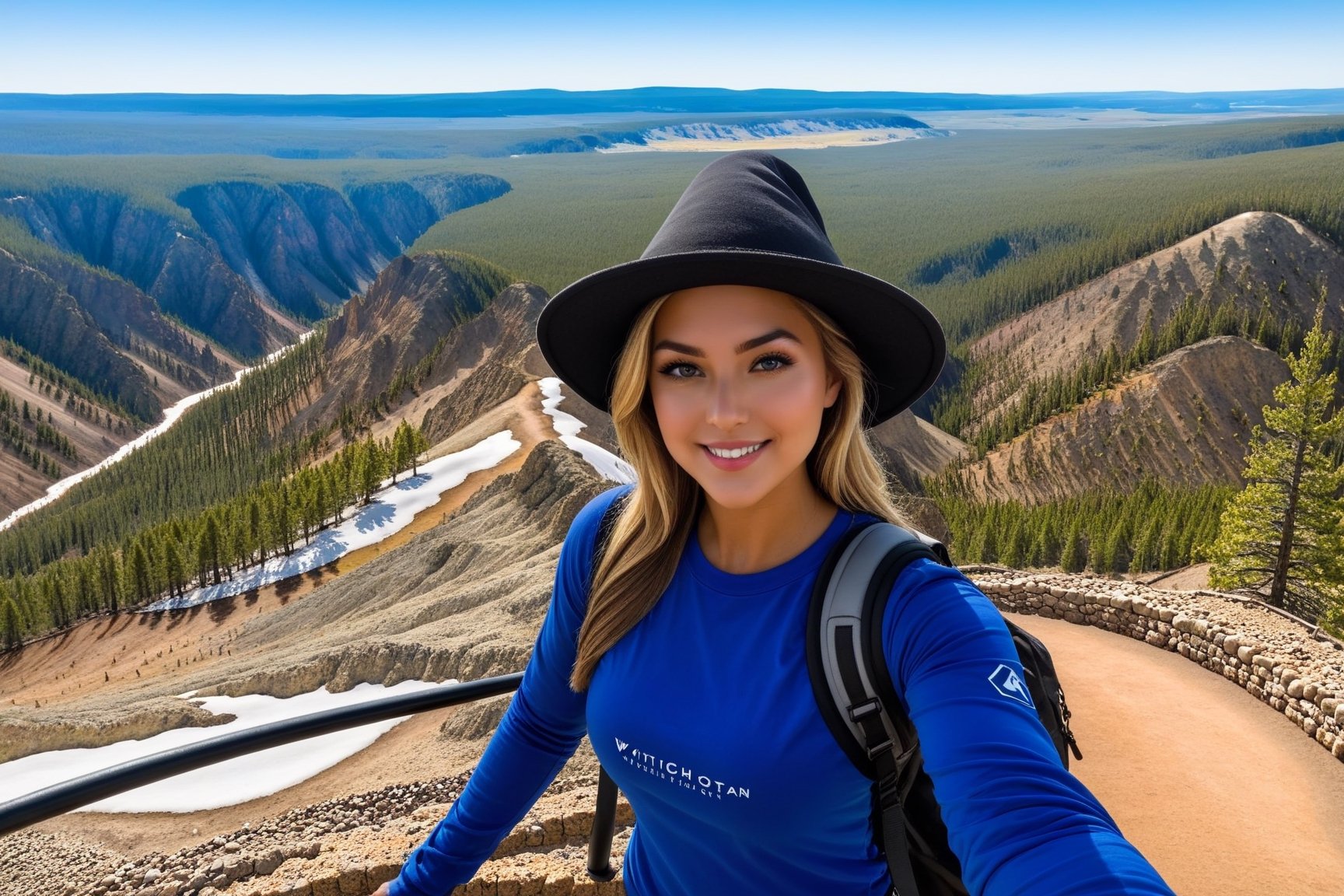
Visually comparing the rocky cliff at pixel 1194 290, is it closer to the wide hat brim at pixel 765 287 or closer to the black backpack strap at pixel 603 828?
the black backpack strap at pixel 603 828

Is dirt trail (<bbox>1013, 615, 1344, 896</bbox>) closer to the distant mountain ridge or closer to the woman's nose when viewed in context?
the woman's nose

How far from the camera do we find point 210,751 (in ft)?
10.6

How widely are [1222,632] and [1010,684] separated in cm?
1804

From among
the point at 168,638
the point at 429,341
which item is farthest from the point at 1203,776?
the point at 429,341

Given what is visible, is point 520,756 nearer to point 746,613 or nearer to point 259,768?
point 746,613

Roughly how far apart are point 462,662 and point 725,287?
65.2 feet

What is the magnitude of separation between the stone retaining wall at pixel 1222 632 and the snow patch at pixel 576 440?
9.73 metres

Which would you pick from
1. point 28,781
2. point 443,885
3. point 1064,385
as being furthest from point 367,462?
point 1064,385

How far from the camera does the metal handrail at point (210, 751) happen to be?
9.36ft

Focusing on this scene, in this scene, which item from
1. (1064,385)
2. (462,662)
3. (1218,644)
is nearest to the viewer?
(1218,644)

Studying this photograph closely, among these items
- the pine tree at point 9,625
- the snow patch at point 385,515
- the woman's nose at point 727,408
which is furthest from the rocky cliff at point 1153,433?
the woman's nose at point 727,408

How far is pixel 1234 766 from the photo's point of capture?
1391cm

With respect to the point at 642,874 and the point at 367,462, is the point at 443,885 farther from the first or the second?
the point at 367,462

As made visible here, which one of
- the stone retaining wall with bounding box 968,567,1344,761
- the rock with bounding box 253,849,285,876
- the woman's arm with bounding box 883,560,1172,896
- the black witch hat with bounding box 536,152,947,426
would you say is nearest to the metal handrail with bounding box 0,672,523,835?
the black witch hat with bounding box 536,152,947,426
